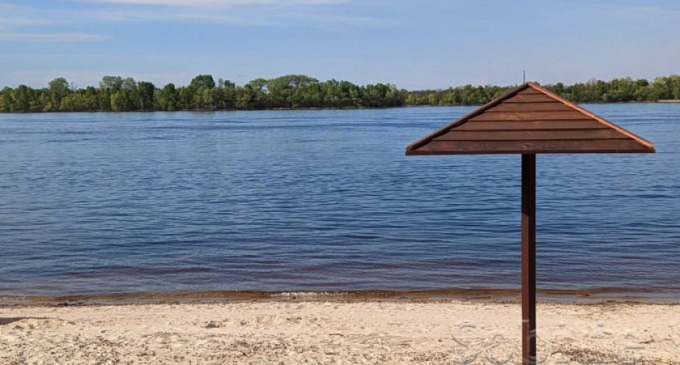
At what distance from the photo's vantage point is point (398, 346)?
33.1 feet

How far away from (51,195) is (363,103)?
160002 mm

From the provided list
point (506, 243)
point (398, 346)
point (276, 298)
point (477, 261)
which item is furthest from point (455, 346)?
point (506, 243)

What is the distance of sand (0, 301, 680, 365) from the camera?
31.2 feet

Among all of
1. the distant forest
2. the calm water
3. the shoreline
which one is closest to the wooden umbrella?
the shoreline

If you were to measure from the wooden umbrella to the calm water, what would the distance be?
9483mm

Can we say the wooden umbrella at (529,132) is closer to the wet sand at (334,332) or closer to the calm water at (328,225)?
the wet sand at (334,332)

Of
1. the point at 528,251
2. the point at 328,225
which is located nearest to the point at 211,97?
the point at 328,225

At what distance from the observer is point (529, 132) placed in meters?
6.45

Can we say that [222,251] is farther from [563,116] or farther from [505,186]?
[505,186]

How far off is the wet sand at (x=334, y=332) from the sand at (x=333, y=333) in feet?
0.05

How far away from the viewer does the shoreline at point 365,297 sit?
575 inches

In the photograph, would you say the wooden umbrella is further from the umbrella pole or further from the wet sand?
the wet sand

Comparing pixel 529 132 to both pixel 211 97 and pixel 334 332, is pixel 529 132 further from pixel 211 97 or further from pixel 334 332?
pixel 211 97

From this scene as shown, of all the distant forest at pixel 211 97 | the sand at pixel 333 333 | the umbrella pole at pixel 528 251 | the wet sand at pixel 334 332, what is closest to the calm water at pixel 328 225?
the wet sand at pixel 334 332
